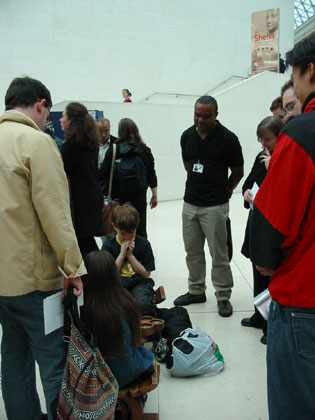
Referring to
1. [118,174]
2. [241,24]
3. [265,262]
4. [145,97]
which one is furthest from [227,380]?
[241,24]

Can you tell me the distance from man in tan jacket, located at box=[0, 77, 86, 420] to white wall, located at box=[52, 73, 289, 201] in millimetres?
6599

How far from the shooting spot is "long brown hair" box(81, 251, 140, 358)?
1714 mm

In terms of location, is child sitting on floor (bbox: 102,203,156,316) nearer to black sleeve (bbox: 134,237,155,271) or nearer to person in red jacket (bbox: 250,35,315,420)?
black sleeve (bbox: 134,237,155,271)

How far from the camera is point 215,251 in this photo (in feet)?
10.4

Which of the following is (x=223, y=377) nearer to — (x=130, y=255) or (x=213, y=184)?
(x=130, y=255)

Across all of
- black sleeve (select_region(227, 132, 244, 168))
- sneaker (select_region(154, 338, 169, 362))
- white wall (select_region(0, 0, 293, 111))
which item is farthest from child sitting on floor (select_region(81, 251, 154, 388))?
white wall (select_region(0, 0, 293, 111))

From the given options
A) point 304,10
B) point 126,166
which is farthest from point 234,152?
point 304,10

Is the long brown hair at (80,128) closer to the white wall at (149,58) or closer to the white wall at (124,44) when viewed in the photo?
the white wall at (149,58)

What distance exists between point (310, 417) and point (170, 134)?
8079 millimetres

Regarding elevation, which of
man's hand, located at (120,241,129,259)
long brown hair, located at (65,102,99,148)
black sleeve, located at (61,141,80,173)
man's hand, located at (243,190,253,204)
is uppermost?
long brown hair, located at (65,102,99,148)

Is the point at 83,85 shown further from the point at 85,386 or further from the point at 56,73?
the point at 85,386

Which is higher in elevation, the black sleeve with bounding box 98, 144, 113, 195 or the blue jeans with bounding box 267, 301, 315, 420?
the black sleeve with bounding box 98, 144, 113, 195

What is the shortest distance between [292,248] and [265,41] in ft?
35.8

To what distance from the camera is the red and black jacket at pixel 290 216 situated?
1.12 m
